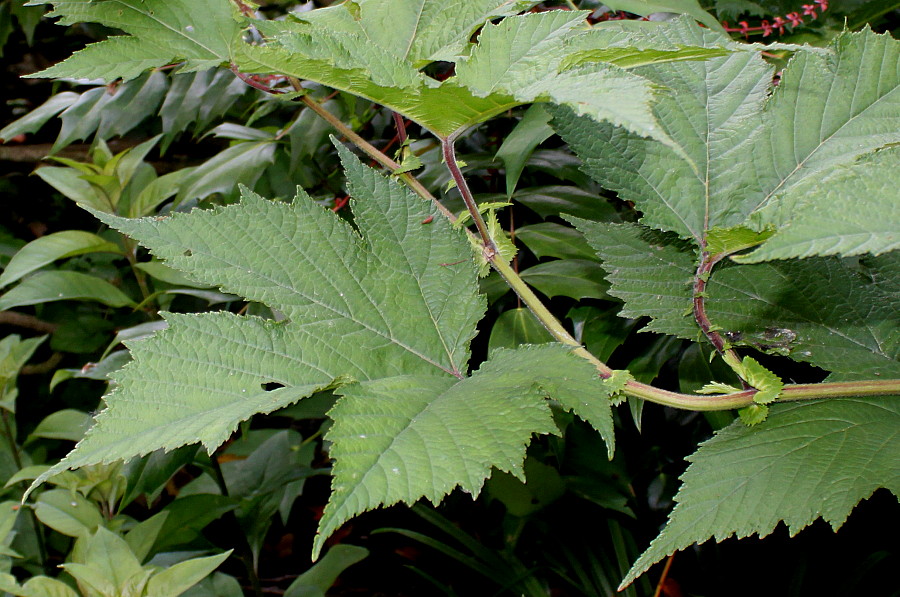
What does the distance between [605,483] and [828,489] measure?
79cm

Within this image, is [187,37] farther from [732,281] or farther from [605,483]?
[605,483]

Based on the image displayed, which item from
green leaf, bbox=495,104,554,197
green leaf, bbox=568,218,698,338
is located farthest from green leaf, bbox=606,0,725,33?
green leaf, bbox=568,218,698,338

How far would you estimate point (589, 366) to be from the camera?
337mm

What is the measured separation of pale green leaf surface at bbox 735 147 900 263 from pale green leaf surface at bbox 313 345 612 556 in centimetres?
11

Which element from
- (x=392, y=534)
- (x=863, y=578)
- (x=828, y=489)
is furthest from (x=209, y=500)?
(x=863, y=578)

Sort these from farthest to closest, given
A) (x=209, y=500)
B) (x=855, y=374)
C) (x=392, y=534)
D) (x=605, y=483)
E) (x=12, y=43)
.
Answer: (x=12, y=43)
(x=392, y=534)
(x=605, y=483)
(x=209, y=500)
(x=855, y=374)

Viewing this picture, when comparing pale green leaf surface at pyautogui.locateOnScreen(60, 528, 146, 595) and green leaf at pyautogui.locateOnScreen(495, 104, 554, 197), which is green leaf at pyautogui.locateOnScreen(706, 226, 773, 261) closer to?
green leaf at pyautogui.locateOnScreen(495, 104, 554, 197)

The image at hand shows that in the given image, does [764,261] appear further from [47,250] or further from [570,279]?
[47,250]

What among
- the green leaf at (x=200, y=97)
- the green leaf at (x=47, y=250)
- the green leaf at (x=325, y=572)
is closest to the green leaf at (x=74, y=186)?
the green leaf at (x=47, y=250)

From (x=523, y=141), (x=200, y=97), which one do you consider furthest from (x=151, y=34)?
(x=200, y=97)

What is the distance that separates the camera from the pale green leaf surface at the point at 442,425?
0.88 feet

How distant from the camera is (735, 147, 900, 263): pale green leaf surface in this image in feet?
0.74

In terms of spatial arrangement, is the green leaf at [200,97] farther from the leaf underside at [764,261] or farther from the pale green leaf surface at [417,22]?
the leaf underside at [764,261]

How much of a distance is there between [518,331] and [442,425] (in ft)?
1.10
